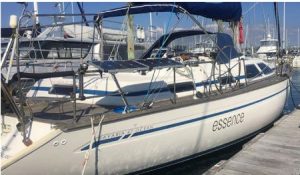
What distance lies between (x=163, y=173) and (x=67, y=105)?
218cm

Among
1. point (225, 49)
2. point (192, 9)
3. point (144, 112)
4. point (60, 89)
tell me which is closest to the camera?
point (144, 112)

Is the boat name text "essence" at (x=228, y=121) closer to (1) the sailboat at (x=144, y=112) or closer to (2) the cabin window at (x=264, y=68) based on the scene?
(1) the sailboat at (x=144, y=112)

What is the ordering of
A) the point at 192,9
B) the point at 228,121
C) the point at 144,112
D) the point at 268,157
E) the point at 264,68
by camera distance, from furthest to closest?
the point at 264,68 → the point at 192,9 → the point at 228,121 → the point at 268,157 → the point at 144,112

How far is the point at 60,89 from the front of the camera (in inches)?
302

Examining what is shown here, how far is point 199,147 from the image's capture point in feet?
24.7

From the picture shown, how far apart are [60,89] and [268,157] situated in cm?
408

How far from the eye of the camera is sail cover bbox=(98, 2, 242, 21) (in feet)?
25.1

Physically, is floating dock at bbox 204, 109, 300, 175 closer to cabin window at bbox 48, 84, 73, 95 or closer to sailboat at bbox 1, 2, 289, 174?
sailboat at bbox 1, 2, 289, 174

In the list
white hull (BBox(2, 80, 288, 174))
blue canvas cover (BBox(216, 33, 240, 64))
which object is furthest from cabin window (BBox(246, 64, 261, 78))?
blue canvas cover (BBox(216, 33, 240, 64))

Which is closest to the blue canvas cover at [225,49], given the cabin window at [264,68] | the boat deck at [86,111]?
the boat deck at [86,111]

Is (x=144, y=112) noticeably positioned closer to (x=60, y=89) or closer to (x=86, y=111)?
(x=86, y=111)

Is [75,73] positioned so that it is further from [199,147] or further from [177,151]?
[199,147]

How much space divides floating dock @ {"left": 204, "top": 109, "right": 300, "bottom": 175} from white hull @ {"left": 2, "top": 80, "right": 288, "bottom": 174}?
0.66 m

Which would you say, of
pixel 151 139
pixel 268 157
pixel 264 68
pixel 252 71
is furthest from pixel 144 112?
pixel 264 68
